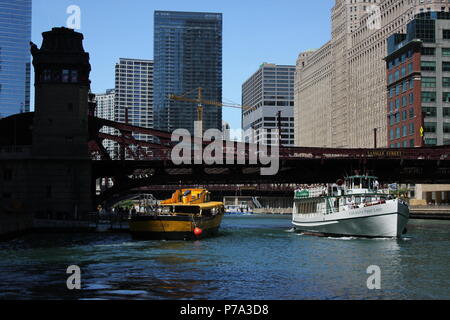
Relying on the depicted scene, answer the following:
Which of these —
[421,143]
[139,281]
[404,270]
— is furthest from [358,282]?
[421,143]

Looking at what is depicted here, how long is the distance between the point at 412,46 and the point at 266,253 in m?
133

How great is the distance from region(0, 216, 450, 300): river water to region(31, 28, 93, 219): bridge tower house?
19623 mm

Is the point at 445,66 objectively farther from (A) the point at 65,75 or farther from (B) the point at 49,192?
(B) the point at 49,192

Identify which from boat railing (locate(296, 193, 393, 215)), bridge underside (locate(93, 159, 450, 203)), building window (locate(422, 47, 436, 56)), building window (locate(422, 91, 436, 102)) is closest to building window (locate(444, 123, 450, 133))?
building window (locate(422, 91, 436, 102))

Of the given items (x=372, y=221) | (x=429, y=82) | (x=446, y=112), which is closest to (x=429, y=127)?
(x=446, y=112)

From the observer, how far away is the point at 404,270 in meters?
41.8

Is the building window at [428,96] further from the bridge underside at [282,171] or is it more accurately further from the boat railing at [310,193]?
the boat railing at [310,193]

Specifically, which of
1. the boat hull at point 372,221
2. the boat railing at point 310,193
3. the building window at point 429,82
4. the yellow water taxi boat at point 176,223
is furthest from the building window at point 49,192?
the building window at point 429,82

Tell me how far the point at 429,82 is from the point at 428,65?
4792 mm

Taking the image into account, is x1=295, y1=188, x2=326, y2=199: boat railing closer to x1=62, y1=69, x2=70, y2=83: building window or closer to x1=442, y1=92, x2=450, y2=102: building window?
x1=62, y1=69, x2=70, y2=83: building window

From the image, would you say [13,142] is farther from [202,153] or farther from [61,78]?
[202,153]

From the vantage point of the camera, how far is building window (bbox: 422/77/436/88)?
564 ft

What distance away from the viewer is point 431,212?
143750mm

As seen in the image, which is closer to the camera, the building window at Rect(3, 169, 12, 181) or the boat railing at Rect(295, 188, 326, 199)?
the boat railing at Rect(295, 188, 326, 199)
